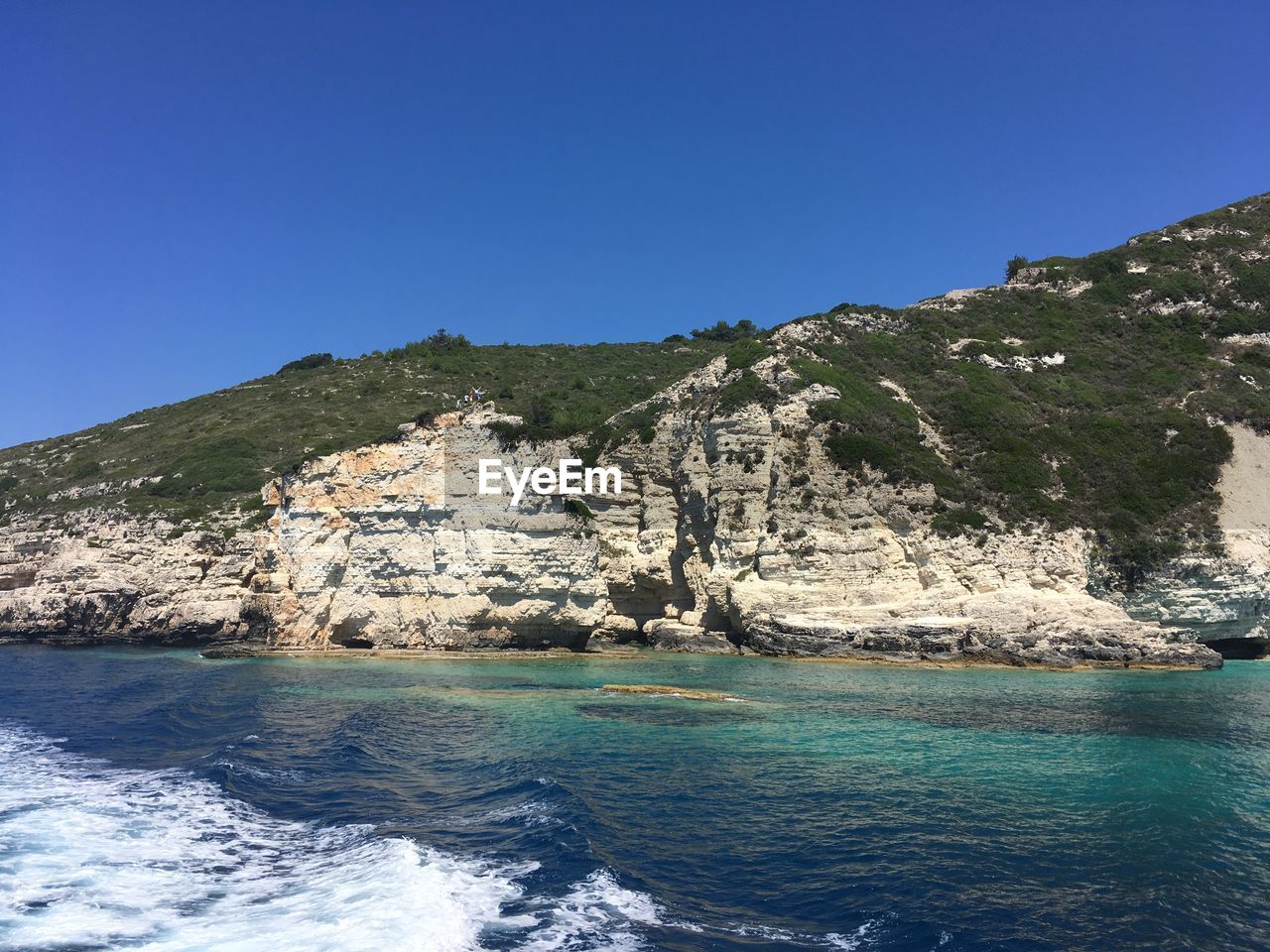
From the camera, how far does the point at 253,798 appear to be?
41.8 ft

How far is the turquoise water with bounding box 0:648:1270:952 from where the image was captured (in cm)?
798

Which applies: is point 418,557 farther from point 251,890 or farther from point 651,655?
point 251,890

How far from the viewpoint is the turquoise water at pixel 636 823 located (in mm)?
7984

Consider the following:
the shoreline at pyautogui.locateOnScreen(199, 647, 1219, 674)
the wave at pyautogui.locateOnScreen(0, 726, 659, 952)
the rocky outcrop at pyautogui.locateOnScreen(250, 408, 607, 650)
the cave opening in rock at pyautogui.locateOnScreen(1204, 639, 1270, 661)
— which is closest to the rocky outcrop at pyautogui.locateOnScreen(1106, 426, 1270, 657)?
the cave opening in rock at pyautogui.locateOnScreen(1204, 639, 1270, 661)

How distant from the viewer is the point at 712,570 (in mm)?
38312

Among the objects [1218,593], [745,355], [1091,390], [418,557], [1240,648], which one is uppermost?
[745,355]

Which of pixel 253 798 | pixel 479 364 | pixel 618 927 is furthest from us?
pixel 479 364

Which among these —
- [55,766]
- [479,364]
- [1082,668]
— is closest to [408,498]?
[55,766]

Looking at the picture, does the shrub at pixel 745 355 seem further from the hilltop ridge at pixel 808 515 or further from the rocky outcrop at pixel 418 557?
the rocky outcrop at pixel 418 557

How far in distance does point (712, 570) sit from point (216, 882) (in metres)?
30.5

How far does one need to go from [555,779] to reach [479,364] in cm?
6976

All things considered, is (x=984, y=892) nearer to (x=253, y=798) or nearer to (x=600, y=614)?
(x=253, y=798)

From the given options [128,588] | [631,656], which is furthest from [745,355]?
[128,588]

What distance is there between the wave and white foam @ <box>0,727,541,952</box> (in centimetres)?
2
